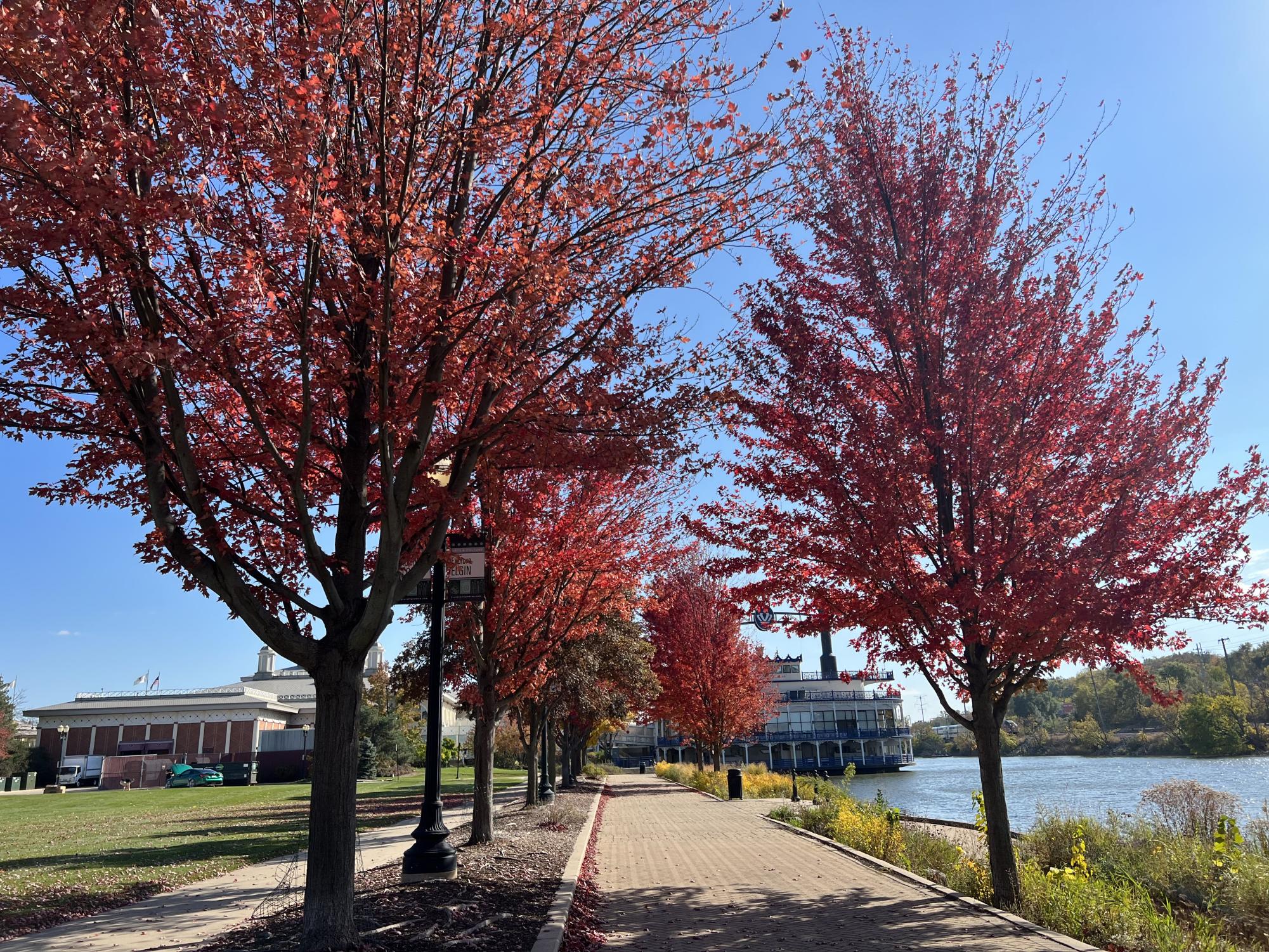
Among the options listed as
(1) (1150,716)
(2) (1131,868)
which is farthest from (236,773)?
(1) (1150,716)

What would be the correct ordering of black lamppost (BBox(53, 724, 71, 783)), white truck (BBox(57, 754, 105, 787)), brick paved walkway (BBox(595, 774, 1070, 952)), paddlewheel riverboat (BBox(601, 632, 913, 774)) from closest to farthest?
1. brick paved walkway (BBox(595, 774, 1070, 952))
2. white truck (BBox(57, 754, 105, 787))
3. black lamppost (BBox(53, 724, 71, 783))
4. paddlewheel riverboat (BBox(601, 632, 913, 774))

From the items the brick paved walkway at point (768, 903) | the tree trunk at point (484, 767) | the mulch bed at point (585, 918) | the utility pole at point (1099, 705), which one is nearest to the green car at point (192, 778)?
the tree trunk at point (484, 767)

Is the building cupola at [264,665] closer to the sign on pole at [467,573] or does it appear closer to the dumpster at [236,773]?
the dumpster at [236,773]

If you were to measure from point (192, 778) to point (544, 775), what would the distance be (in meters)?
31.5

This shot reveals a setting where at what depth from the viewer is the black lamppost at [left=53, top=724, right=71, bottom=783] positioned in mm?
→ 53969

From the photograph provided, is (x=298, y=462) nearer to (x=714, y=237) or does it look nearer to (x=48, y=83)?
(x=48, y=83)

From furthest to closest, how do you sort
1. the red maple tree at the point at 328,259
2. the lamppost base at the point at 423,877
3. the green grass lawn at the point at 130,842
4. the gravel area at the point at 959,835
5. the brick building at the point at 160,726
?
the brick building at the point at 160,726
the gravel area at the point at 959,835
the green grass lawn at the point at 130,842
the lamppost base at the point at 423,877
the red maple tree at the point at 328,259

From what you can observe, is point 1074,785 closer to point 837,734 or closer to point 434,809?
point 434,809

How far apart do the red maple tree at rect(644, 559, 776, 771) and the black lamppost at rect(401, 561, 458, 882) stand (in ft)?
64.4

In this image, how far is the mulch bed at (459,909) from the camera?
19.4 ft

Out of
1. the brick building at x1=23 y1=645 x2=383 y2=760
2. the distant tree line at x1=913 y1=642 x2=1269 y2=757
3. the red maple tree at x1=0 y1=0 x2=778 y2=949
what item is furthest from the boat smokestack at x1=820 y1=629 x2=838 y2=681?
the red maple tree at x1=0 y1=0 x2=778 y2=949

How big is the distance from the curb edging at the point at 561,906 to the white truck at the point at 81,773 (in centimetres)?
5102

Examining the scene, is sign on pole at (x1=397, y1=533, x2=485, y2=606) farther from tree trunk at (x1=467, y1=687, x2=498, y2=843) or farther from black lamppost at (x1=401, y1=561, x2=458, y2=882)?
tree trunk at (x1=467, y1=687, x2=498, y2=843)

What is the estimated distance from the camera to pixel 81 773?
51.2 metres
